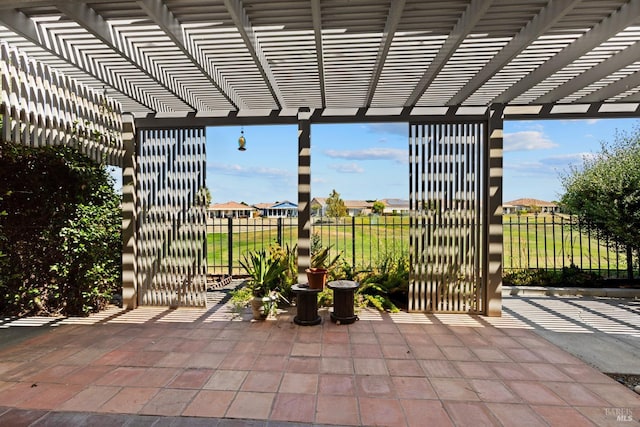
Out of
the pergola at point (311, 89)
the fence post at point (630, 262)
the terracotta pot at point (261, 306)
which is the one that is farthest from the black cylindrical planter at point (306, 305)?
the fence post at point (630, 262)

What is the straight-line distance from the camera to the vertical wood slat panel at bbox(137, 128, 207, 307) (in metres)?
5.23

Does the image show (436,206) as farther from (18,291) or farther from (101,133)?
(18,291)

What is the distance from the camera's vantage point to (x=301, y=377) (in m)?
3.01

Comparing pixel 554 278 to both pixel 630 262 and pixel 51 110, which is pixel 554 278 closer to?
pixel 630 262

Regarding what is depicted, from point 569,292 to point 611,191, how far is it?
1.92m

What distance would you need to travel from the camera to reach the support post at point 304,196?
507cm

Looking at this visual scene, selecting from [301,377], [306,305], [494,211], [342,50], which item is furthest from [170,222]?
[494,211]

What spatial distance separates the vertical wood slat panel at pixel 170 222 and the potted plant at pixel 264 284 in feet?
2.78

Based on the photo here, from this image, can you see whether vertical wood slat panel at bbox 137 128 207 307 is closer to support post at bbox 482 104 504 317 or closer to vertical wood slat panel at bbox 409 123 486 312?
vertical wood slat panel at bbox 409 123 486 312

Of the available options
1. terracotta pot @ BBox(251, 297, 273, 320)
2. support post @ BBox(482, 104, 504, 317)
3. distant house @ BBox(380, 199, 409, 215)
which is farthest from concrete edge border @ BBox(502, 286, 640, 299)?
terracotta pot @ BBox(251, 297, 273, 320)

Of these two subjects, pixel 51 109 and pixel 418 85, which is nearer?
pixel 51 109

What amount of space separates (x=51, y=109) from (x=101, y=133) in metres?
0.91

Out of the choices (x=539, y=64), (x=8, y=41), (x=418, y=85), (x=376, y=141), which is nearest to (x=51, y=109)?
(x=8, y=41)

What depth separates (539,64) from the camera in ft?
12.0
